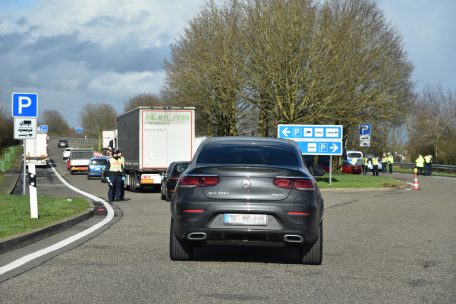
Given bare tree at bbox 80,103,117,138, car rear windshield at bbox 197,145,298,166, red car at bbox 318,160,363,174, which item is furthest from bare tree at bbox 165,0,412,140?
bare tree at bbox 80,103,117,138

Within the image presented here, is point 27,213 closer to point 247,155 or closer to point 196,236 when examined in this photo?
point 247,155

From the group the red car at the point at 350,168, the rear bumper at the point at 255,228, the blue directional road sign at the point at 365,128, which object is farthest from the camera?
the red car at the point at 350,168

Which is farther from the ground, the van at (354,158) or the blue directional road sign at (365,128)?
the blue directional road sign at (365,128)

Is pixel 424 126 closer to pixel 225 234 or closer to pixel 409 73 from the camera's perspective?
pixel 409 73

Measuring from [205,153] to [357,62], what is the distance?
29978mm

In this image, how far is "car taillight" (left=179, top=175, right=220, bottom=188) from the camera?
26.7ft

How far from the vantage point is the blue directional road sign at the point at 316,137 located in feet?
105

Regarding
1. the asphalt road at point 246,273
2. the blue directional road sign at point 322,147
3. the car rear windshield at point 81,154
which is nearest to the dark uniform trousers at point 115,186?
the asphalt road at point 246,273

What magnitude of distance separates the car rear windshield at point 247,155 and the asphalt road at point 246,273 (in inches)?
49.6

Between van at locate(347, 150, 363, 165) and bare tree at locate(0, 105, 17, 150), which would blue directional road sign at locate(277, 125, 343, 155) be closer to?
van at locate(347, 150, 363, 165)

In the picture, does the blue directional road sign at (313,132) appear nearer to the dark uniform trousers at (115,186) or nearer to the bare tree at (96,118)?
the dark uniform trousers at (115,186)

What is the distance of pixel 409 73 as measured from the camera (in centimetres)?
4297

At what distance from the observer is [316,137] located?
32.0m

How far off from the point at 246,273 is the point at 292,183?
1175 millimetres
